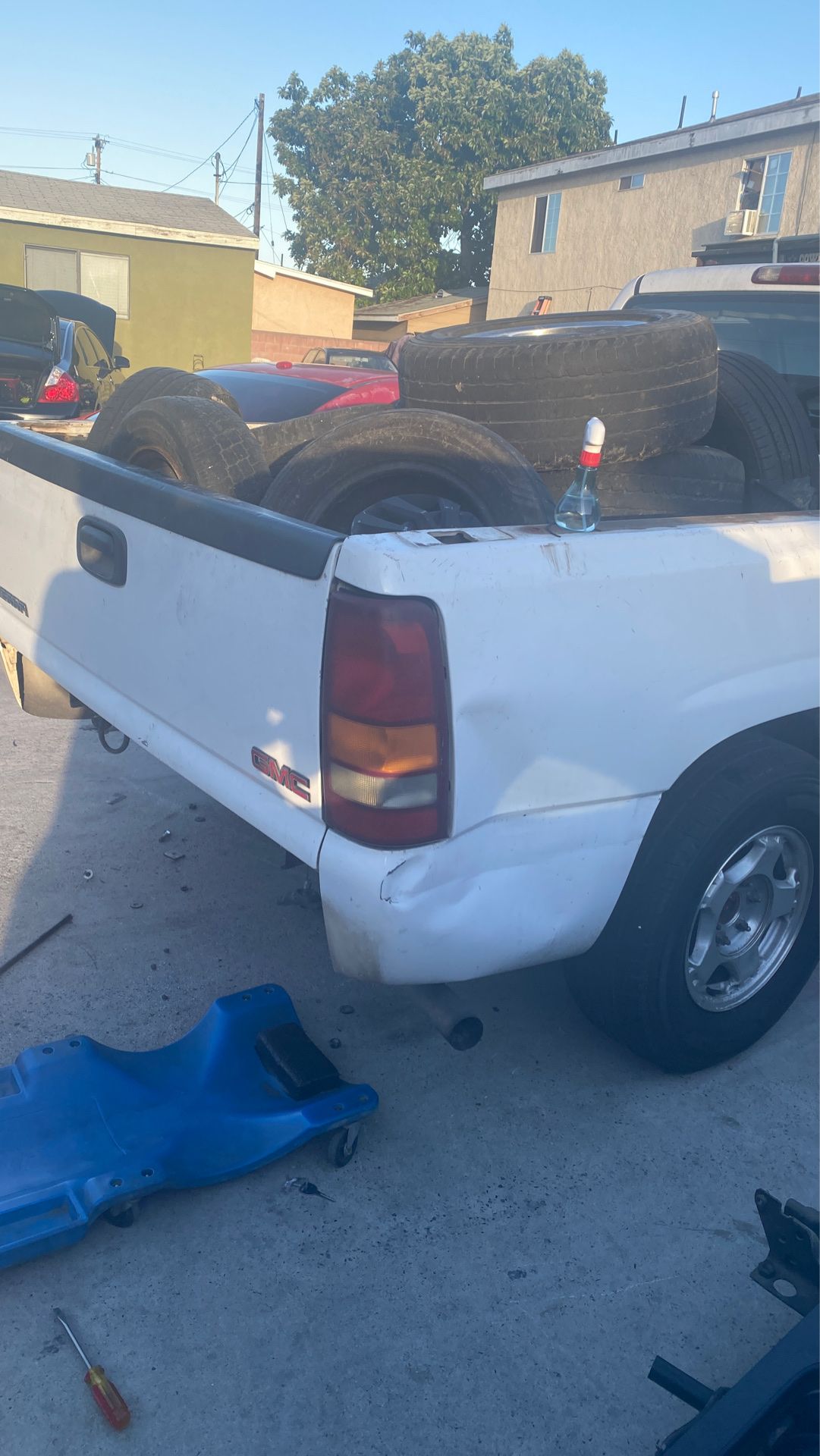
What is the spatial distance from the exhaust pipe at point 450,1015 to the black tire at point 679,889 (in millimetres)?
420

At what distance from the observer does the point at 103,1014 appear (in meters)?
2.98

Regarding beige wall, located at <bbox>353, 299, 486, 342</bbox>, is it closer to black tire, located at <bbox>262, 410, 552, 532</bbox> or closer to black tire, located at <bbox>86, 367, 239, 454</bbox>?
black tire, located at <bbox>86, 367, 239, 454</bbox>

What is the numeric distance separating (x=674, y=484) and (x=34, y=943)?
2390 mm

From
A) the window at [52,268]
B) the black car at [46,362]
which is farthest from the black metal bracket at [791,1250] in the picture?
the window at [52,268]

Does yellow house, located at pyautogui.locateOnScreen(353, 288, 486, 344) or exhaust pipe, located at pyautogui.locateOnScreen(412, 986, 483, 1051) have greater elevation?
yellow house, located at pyautogui.locateOnScreen(353, 288, 486, 344)

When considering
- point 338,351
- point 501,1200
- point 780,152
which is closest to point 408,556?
point 501,1200

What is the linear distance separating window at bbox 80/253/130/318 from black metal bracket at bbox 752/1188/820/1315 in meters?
25.2

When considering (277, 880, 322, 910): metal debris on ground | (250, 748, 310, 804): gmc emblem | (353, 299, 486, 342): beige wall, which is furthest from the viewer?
(353, 299, 486, 342): beige wall

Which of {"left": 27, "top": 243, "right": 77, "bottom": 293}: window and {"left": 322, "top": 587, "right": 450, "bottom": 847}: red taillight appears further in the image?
{"left": 27, "top": 243, "right": 77, "bottom": 293}: window

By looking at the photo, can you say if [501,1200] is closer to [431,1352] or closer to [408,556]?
[431,1352]

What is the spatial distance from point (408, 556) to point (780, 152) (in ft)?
68.7

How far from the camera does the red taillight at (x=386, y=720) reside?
6.53 feet

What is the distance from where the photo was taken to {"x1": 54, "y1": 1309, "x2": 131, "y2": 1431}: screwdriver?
74.4 inches

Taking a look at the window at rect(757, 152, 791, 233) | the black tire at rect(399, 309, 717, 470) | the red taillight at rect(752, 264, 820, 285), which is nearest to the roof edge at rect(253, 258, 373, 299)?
the window at rect(757, 152, 791, 233)
